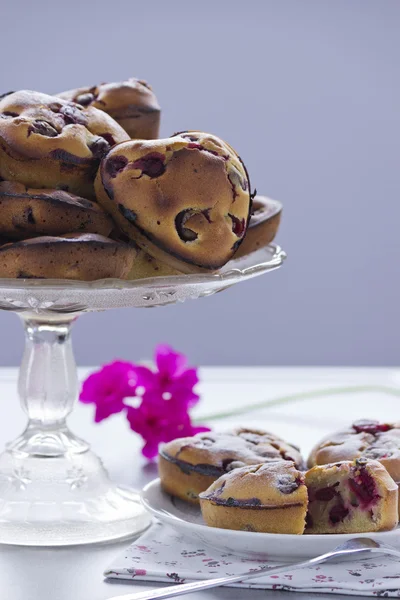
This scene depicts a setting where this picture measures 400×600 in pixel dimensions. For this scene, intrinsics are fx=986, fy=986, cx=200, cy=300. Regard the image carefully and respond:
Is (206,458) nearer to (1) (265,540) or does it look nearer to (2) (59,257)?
(1) (265,540)

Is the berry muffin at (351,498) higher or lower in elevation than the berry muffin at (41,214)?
lower

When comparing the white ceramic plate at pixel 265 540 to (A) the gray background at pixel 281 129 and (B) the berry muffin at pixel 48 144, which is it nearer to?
(B) the berry muffin at pixel 48 144

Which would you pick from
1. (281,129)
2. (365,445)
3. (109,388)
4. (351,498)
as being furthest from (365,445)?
(281,129)

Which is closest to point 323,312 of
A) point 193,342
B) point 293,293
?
point 293,293

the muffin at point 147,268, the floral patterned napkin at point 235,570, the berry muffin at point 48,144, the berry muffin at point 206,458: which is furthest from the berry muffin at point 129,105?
the floral patterned napkin at point 235,570

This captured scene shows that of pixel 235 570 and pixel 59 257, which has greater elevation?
pixel 59 257
